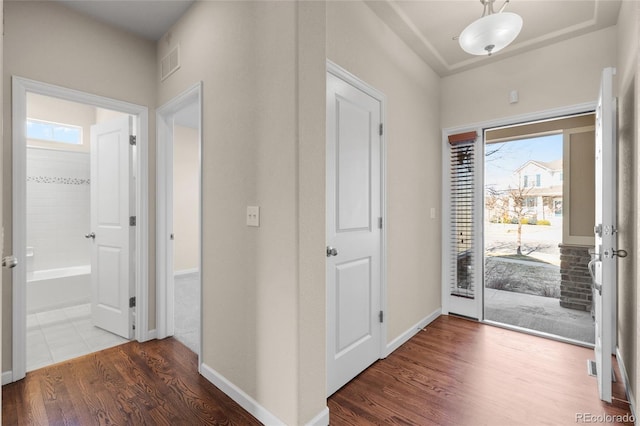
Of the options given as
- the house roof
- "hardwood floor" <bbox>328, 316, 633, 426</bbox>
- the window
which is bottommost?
"hardwood floor" <bbox>328, 316, 633, 426</bbox>

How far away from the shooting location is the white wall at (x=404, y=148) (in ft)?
7.86

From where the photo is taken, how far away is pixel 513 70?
10.5 ft

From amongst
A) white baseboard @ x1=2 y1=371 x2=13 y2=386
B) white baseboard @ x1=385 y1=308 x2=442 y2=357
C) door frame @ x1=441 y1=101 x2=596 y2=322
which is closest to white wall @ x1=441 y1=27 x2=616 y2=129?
door frame @ x1=441 y1=101 x2=596 y2=322

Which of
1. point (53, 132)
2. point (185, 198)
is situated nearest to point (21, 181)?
point (53, 132)

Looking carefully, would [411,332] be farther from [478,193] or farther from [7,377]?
A: [7,377]

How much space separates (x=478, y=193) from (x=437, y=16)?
181 cm

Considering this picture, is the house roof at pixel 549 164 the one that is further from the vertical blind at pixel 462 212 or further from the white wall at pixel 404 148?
the white wall at pixel 404 148

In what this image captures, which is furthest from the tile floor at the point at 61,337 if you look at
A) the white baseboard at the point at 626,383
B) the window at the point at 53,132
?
the white baseboard at the point at 626,383

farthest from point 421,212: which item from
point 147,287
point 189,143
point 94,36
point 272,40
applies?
point 189,143

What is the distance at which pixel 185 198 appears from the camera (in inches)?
217

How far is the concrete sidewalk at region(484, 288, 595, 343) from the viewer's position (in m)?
3.20

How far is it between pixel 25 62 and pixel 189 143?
329 cm

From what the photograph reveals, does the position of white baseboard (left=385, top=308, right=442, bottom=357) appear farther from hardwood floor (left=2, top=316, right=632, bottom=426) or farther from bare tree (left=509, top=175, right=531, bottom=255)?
bare tree (left=509, top=175, right=531, bottom=255)

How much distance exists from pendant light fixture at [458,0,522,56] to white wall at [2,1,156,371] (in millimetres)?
2686
